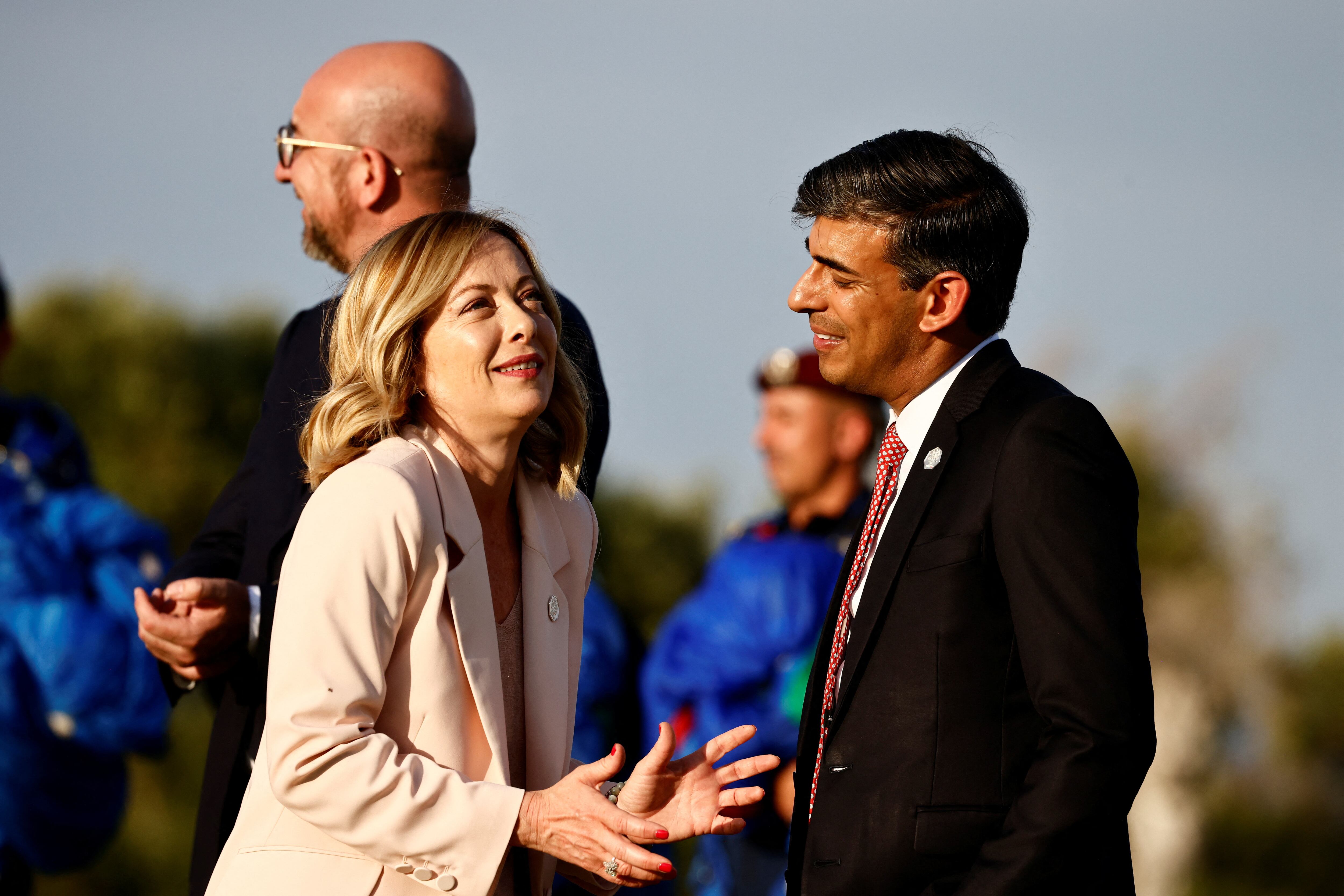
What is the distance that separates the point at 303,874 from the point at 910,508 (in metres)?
1.38

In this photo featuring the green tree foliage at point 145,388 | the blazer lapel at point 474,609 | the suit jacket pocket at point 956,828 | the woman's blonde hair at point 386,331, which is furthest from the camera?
the green tree foliage at point 145,388

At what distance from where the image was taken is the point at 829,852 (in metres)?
2.74

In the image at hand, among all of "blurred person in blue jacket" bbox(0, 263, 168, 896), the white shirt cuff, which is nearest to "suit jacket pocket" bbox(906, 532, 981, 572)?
the white shirt cuff

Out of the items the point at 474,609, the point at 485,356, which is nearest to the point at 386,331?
the point at 485,356

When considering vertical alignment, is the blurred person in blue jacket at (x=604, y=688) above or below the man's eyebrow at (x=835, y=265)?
below

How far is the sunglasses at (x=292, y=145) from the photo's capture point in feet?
14.4

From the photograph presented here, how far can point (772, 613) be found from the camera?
19.8 feet

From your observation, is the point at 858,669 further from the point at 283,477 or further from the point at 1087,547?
the point at 283,477

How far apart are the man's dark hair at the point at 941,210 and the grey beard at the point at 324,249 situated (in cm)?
191

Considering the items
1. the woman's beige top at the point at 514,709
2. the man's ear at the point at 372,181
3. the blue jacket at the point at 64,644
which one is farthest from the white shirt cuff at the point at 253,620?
the blue jacket at the point at 64,644

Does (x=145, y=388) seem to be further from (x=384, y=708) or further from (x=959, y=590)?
(x=959, y=590)

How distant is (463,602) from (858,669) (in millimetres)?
793

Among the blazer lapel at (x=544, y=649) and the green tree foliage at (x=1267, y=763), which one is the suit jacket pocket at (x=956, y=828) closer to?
the blazer lapel at (x=544, y=649)

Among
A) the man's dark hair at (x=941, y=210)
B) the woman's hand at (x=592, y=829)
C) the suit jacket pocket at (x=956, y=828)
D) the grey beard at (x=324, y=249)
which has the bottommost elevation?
the woman's hand at (x=592, y=829)
